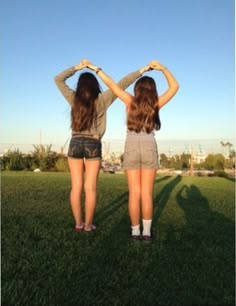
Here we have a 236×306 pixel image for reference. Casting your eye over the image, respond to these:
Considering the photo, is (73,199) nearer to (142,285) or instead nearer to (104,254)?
(104,254)

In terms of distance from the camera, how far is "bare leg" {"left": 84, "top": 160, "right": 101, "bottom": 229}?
465 cm

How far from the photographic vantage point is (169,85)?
Answer: 15.2 feet

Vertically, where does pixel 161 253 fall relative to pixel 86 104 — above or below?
below

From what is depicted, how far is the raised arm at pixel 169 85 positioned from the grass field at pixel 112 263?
1.55m

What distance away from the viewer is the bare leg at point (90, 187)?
15.3ft

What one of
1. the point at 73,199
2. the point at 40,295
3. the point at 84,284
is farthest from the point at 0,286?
the point at 73,199

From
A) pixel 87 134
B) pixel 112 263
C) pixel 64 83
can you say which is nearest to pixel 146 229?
pixel 112 263

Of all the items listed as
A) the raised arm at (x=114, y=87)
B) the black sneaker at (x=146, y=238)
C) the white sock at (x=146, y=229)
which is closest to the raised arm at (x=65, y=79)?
the raised arm at (x=114, y=87)

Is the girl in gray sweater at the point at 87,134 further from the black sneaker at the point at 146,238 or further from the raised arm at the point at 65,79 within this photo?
the black sneaker at the point at 146,238

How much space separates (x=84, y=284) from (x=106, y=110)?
2.50 m

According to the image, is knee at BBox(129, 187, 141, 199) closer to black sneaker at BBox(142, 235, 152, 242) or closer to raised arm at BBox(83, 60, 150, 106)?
black sneaker at BBox(142, 235, 152, 242)

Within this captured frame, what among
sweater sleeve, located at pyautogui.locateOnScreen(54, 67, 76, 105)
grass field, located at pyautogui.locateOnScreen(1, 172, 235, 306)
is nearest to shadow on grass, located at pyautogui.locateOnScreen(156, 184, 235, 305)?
grass field, located at pyautogui.locateOnScreen(1, 172, 235, 306)

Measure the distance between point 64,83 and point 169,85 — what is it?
1.29 m

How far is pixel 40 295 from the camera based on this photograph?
255 centimetres
